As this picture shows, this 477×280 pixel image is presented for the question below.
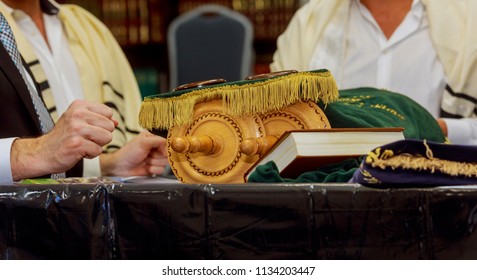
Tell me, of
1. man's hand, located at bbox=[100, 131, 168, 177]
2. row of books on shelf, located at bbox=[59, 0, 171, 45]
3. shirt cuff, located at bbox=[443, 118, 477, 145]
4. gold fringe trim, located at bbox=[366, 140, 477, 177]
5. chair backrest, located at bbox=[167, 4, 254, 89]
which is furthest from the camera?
row of books on shelf, located at bbox=[59, 0, 171, 45]

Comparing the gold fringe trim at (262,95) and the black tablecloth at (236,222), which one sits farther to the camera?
the gold fringe trim at (262,95)

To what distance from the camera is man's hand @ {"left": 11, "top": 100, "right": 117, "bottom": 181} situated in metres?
1.06

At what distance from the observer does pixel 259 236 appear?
31.5 inches

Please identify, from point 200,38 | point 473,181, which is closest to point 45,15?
point 473,181

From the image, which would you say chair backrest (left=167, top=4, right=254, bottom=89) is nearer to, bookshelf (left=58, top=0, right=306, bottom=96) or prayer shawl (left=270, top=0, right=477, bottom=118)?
bookshelf (left=58, top=0, right=306, bottom=96)

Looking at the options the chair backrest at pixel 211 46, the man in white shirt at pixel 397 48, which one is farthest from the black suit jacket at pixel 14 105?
the chair backrest at pixel 211 46

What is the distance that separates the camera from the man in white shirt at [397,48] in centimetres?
184

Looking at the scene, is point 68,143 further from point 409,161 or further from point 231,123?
point 409,161

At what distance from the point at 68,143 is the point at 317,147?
1.16ft

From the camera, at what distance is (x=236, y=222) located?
0.81 metres

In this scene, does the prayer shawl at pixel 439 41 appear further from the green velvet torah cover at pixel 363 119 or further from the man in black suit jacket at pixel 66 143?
the man in black suit jacket at pixel 66 143

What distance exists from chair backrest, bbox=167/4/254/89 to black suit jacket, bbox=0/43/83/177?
2137mm

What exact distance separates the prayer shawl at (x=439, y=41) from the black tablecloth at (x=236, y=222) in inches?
43.3

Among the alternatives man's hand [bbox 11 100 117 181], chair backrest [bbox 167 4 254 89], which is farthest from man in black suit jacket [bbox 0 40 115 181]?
chair backrest [bbox 167 4 254 89]
